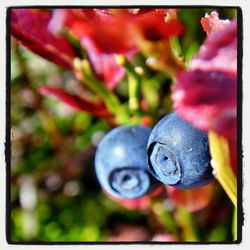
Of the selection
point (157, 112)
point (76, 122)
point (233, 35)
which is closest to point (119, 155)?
point (157, 112)

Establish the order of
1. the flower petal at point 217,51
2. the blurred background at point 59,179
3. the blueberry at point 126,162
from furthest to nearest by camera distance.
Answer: the blurred background at point 59,179 → the blueberry at point 126,162 → the flower petal at point 217,51

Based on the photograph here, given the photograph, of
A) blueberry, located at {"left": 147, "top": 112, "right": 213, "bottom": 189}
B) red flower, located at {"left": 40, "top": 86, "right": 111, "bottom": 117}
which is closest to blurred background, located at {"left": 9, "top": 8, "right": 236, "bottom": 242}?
red flower, located at {"left": 40, "top": 86, "right": 111, "bottom": 117}

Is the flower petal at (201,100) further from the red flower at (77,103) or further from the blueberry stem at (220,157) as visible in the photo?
the red flower at (77,103)

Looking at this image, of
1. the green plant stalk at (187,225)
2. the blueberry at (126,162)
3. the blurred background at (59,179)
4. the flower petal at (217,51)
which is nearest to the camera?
the flower petal at (217,51)

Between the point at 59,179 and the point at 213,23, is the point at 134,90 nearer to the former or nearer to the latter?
the point at 213,23

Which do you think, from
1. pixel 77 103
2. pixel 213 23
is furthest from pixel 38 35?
pixel 213 23

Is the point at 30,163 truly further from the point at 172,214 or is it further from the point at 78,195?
the point at 172,214

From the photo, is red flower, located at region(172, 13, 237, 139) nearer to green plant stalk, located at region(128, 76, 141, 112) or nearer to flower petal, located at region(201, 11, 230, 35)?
flower petal, located at region(201, 11, 230, 35)

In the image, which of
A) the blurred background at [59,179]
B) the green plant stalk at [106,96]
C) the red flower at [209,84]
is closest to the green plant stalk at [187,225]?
the blurred background at [59,179]
